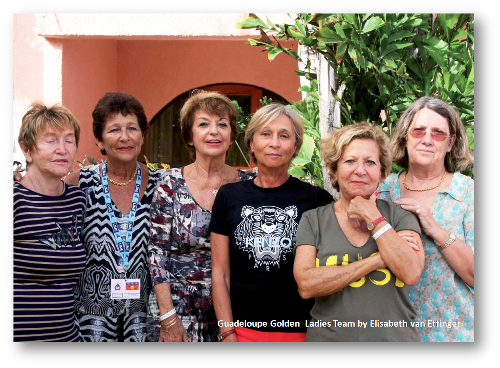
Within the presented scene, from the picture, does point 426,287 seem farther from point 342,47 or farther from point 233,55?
point 233,55

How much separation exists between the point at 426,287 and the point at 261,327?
2.13ft

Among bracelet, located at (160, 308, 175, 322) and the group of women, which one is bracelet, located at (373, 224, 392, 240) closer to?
the group of women

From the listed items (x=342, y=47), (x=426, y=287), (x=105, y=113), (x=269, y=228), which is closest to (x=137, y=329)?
(x=269, y=228)

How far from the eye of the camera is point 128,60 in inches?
217

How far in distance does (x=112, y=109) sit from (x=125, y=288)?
738 millimetres

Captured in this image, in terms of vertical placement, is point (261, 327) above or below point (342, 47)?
below

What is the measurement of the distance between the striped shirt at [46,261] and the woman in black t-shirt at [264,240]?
571mm

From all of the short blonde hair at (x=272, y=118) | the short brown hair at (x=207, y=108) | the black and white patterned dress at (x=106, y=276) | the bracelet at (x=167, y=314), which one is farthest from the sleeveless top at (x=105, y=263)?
the short blonde hair at (x=272, y=118)

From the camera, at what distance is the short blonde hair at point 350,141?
88.5 inches

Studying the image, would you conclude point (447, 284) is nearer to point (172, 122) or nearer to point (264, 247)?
point (264, 247)

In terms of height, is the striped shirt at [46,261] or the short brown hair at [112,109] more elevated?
the short brown hair at [112,109]

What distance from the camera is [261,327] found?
2.39m

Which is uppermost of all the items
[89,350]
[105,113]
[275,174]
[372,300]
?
[105,113]

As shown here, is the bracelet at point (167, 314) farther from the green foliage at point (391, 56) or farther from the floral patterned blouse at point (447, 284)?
the green foliage at point (391, 56)
